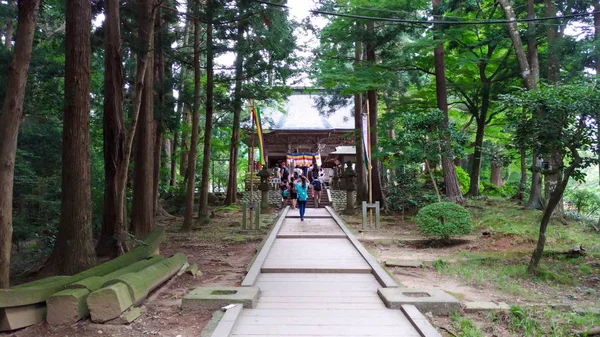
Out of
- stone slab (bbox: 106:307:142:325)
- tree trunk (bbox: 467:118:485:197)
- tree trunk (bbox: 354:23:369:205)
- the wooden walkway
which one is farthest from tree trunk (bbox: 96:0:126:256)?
tree trunk (bbox: 467:118:485:197)

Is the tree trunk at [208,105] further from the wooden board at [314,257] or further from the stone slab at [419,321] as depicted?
the stone slab at [419,321]

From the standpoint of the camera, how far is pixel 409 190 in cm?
1505

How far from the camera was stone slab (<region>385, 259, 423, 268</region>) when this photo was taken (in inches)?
296

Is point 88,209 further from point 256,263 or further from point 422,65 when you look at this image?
point 422,65

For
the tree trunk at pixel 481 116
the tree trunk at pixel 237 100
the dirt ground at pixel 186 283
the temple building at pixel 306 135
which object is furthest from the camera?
the temple building at pixel 306 135

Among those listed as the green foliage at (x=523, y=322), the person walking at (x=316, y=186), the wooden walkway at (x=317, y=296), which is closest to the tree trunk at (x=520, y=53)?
the wooden walkway at (x=317, y=296)

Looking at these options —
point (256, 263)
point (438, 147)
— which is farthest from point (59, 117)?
point (438, 147)

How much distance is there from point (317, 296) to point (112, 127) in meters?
4.97

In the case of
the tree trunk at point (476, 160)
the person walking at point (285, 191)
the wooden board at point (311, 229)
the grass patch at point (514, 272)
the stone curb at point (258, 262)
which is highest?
the tree trunk at point (476, 160)

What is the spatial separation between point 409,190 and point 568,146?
360 inches

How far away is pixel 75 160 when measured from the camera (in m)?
5.94

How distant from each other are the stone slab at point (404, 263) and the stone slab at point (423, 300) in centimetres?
225

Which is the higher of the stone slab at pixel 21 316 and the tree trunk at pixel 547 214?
the tree trunk at pixel 547 214

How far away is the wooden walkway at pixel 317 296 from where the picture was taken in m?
4.14
